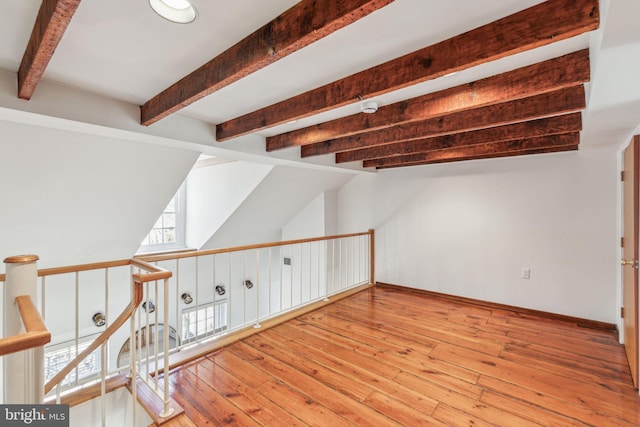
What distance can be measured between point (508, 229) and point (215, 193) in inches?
164


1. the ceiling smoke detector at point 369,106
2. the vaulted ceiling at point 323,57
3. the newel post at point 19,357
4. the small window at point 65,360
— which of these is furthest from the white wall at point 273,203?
the newel post at point 19,357

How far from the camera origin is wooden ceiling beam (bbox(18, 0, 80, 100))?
1050 mm

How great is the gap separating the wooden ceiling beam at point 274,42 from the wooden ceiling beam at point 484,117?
1.70 meters

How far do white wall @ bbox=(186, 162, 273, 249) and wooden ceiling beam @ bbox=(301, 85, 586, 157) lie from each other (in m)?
1.40

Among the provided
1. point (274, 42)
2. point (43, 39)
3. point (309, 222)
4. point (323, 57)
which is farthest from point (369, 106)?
point (309, 222)

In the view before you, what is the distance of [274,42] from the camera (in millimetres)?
1285

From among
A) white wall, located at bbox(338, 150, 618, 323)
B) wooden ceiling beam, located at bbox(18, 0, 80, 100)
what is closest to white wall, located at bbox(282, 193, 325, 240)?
white wall, located at bbox(338, 150, 618, 323)

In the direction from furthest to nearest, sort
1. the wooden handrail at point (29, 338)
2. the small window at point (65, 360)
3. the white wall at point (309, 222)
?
the white wall at point (309, 222) → the small window at point (65, 360) → the wooden handrail at point (29, 338)

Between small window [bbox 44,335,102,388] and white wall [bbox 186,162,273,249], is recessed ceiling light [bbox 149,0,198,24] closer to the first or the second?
white wall [bbox 186,162,273,249]

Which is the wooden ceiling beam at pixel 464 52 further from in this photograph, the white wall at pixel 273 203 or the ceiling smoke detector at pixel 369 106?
the white wall at pixel 273 203

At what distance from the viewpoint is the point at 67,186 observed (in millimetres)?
2611

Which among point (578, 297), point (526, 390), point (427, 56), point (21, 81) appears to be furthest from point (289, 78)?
point (578, 297)

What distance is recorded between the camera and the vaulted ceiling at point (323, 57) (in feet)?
3.91

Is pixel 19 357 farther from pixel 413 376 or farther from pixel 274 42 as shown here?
pixel 413 376
